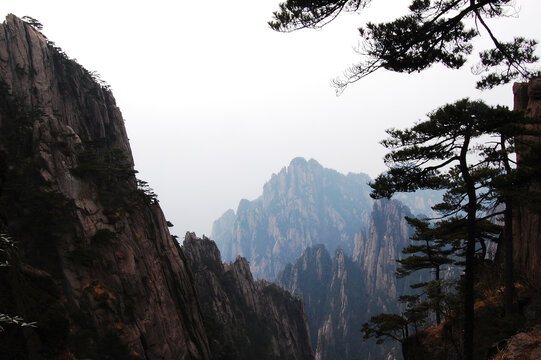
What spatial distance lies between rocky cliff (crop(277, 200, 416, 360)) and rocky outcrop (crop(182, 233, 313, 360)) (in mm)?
50935

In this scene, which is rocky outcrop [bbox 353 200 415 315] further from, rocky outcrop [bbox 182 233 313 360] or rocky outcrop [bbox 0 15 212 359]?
rocky outcrop [bbox 0 15 212 359]

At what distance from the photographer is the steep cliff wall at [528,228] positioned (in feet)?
46.0

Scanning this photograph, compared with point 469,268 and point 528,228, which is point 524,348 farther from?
point 528,228

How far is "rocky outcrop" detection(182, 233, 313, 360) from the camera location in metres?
63.3

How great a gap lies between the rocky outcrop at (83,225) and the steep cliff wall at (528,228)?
2175 centimetres

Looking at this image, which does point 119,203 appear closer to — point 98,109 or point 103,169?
point 103,169

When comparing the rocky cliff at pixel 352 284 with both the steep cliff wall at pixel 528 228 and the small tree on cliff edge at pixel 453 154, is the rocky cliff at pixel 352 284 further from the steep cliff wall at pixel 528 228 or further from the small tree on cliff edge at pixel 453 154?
the small tree on cliff edge at pixel 453 154

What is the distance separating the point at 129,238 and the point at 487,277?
26.8 metres

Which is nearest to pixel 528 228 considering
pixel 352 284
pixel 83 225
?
pixel 83 225

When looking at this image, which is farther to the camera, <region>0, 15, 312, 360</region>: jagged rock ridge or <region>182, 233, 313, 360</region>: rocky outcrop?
<region>182, 233, 313, 360</region>: rocky outcrop

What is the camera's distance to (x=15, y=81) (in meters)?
31.7

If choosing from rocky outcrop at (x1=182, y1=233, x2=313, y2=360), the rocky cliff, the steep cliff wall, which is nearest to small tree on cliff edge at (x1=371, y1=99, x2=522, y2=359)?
the steep cliff wall

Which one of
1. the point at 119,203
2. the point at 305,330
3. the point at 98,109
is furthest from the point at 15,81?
the point at 305,330

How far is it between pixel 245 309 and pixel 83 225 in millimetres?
53920
